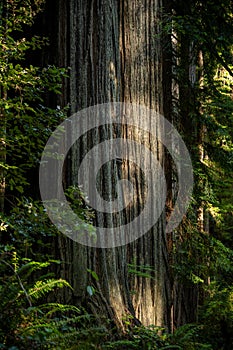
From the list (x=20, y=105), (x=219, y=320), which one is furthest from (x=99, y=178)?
(x=219, y=320)

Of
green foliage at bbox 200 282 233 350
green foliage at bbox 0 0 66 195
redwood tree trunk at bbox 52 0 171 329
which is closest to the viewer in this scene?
green foliage at bbox 0 0 66 195

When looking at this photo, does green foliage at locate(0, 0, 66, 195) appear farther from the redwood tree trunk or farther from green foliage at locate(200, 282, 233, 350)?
green foliage at locate(200, 282, 233, 350)

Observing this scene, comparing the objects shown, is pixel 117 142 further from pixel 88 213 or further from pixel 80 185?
pixel 88 213

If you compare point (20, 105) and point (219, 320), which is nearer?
point (20, 105)

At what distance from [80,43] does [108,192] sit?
1482 millimetres

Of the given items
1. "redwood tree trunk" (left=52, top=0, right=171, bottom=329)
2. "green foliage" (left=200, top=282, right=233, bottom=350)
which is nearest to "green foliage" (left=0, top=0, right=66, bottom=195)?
"redwood tree trunk" (left=52, top=0, right=171, bottom=329)

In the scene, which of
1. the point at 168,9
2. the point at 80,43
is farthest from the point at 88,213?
the point at 168,9

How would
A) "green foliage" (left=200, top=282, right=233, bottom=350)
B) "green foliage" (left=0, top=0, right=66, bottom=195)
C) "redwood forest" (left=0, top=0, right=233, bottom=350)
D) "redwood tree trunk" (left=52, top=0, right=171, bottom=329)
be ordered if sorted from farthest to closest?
"green foliage" (left=200, top=282, right=233, bottom=350) < "redwood tree trunk" (left=52, top=0, right=171, bottom=329) < "redwood forest" (left=0, top=0, right=233, bottom=350) < "green foliage" (left=0, top=0, right=66, bottom=195)

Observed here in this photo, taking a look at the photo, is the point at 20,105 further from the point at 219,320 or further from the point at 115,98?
the point at 219,320

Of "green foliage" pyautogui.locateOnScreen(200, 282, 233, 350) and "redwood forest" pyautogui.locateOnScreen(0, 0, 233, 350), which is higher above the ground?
"redwood forest" pyautogui.locateOnScreen(0, 0, 233, 350)

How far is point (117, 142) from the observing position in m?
6.43

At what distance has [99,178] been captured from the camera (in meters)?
5.72

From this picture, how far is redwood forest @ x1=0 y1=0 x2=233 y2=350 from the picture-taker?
4.47 meters

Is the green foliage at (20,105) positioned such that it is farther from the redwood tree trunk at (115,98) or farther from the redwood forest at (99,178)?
the redwood tree trunk at (115,98)
